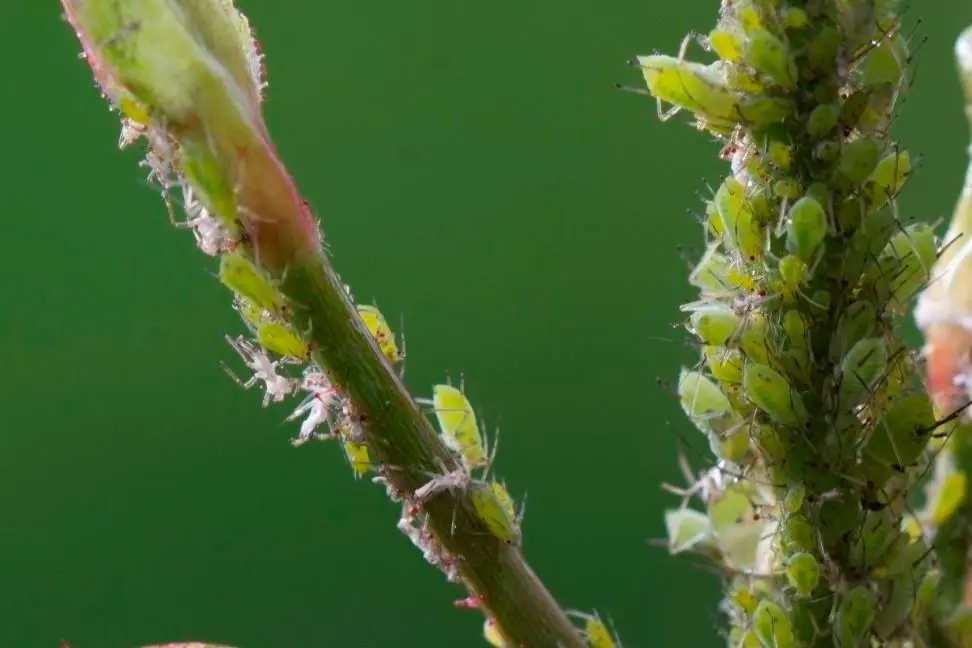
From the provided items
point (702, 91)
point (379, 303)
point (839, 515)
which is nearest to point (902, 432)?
point (839, 515)

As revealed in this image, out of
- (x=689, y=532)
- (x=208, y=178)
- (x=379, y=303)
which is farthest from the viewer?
(x=379, y=303)

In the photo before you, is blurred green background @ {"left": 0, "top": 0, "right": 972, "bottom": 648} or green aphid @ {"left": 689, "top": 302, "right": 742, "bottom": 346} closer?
green aphid @ {"left": 689, "top": 302, "right": 742, "bottom": 346}

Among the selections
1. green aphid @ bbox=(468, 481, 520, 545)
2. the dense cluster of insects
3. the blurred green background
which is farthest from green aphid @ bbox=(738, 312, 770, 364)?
the blurred green background

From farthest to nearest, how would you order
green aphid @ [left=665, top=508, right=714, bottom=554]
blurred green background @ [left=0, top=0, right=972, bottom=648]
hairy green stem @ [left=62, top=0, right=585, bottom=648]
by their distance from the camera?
1. blurred green background @ [left=0, top=0, right=972, bottom=648]
2. green aphid @ [left=665, top=508, right=714, bottom=554]
3. hairy green stem @ [left=62, top=0, right=585, bottom=648]

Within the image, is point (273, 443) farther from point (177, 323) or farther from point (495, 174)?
point (495, 174)

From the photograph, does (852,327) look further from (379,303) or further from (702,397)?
(379,303)

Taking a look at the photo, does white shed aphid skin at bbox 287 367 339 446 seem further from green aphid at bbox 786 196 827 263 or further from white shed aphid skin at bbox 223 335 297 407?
green aphid at bbox 786 196 827 263

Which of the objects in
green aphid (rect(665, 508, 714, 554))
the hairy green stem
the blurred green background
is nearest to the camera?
the hairy green stem
